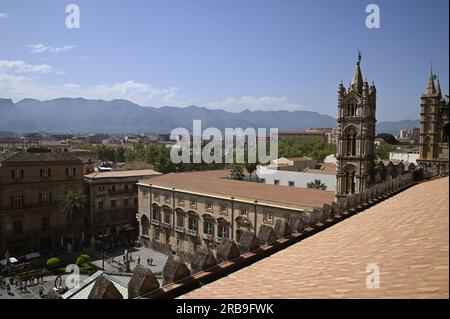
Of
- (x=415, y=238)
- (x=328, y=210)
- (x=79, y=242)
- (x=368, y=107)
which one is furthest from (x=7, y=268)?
(x=415, y=238)

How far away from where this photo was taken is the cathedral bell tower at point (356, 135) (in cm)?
2947

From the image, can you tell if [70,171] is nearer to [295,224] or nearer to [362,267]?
[295,224]

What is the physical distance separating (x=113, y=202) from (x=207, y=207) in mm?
17320

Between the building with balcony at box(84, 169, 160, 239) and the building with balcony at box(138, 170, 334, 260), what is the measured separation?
181 inches

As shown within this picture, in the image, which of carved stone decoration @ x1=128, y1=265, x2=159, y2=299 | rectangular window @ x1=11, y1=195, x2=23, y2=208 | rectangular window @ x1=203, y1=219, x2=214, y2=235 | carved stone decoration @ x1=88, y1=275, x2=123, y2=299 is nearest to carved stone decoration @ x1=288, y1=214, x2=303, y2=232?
carved stone decoration @ x1=128, y1=265, x2=159, y2=299

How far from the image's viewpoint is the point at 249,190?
3822 centimetres

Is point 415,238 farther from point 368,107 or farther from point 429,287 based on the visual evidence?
point 368,107

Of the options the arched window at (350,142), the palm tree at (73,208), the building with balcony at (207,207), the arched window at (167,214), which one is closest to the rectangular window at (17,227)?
the palm tree at (73,208)

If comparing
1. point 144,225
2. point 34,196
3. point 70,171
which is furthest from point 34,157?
point 144,225

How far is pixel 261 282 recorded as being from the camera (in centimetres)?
672

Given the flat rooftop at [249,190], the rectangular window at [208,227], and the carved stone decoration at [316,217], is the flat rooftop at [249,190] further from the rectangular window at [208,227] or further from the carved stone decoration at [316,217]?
the carved stone decoration at [316,217]

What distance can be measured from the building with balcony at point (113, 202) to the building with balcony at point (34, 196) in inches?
102
